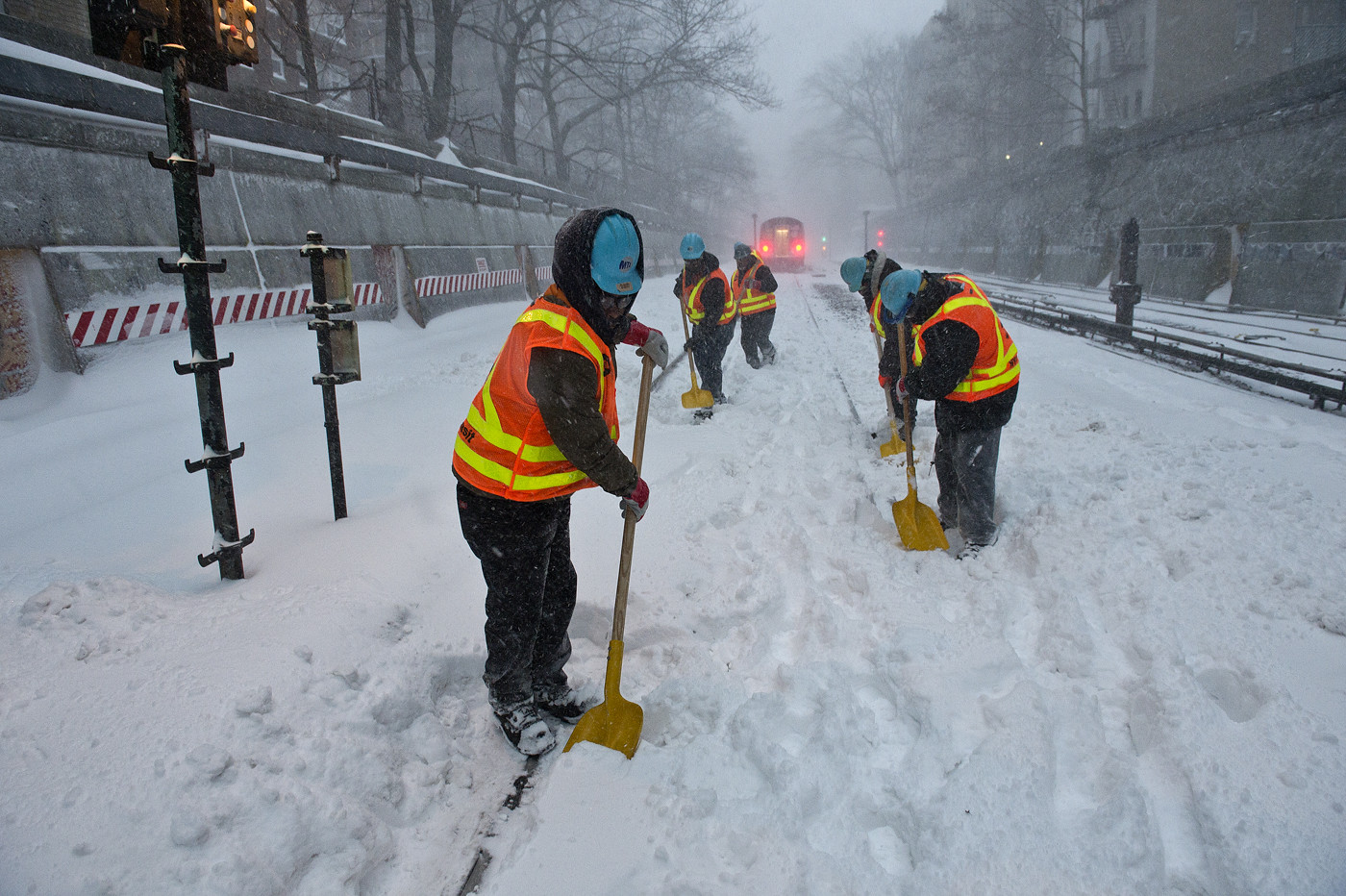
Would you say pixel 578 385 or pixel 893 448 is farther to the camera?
pixel 893 448

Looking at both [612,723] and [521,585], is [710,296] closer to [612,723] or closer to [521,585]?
[521,585]

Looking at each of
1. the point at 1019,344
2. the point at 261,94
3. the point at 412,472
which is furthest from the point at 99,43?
the point at 1019,344

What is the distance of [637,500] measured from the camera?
2.41 m

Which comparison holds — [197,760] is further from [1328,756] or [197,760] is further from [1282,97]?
→ [1282,97]

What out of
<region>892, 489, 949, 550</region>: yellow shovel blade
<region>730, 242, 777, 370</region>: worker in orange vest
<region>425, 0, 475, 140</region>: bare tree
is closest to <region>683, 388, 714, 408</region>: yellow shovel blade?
<region>730, 242, 777, 370</region>: worker in orange vest

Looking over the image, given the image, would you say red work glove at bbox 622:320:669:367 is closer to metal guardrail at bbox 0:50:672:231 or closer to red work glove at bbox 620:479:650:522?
red work glove at bbox 620:479:650:522

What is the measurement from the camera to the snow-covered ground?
6.57 ft

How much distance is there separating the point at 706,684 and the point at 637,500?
1.02 m

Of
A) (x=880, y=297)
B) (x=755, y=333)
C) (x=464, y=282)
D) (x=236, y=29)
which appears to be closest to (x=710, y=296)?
(x=755, y=333)

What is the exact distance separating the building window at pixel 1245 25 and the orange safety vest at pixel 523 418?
34.0 meters

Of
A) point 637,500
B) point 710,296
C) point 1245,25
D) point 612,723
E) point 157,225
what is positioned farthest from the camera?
point 1245,25

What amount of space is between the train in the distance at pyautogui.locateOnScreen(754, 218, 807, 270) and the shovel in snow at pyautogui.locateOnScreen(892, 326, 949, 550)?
31886 millimetres

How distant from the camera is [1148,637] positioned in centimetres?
295

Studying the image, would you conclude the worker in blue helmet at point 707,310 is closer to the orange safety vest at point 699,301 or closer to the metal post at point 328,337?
the orange safety vest at point 699,301
